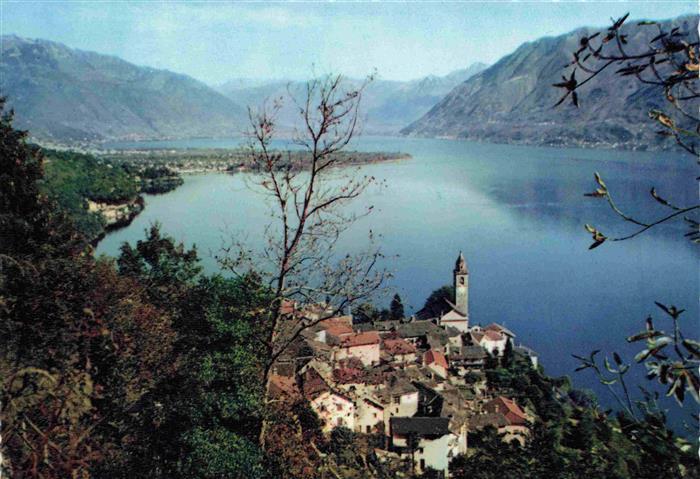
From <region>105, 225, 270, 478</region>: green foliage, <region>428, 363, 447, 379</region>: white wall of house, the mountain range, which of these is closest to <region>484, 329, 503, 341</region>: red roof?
<region>428, 363, 447, 379</region>: white wall of house

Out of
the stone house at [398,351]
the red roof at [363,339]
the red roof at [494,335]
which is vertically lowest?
the red roof at [494,335]

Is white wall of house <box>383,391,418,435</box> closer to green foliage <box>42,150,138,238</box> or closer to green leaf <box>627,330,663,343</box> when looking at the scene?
green leaf <box>627,330,663,343</box>

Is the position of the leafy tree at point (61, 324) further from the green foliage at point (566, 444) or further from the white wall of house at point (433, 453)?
the white wall of house at point (433, 453)

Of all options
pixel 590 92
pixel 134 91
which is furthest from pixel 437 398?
pixel 134 91

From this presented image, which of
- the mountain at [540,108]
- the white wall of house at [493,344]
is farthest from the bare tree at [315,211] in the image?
the mountain at [540,108]

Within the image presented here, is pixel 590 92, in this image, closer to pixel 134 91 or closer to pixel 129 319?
pixel 129 319
